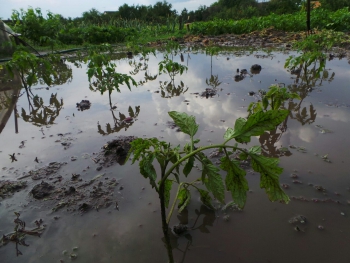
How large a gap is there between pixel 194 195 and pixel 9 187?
174 cm

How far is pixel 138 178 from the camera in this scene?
2447 mm

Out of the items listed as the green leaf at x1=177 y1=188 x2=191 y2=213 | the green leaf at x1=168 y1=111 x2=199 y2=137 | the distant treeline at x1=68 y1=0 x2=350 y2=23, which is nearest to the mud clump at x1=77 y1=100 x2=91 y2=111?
the green leaf at x1=177 y1=188 x2=191 y2=213

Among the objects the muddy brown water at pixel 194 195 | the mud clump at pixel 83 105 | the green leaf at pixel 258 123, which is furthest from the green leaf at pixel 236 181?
the mud clump at pixel 83 105

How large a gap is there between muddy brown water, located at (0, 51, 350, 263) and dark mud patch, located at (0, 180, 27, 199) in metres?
0.07

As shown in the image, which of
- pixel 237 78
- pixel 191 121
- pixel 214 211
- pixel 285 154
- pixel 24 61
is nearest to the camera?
pixel 191 121

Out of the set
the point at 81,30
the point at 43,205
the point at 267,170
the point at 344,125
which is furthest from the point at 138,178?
the point at 81,30

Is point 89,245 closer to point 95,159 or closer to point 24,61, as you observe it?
point 95,159

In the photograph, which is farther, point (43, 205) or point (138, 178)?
point (138, 178)

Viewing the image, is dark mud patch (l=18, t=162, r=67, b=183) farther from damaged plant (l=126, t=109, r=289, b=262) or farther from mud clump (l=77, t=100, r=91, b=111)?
mud clump (l=77, t=100, r=91, b=111)

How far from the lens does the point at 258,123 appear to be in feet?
3.61

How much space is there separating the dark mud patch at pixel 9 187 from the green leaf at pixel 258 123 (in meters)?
2.17

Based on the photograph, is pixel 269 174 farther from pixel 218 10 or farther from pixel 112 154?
pixel 218 10

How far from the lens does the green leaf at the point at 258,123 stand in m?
1.05

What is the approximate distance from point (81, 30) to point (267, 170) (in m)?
18.7
